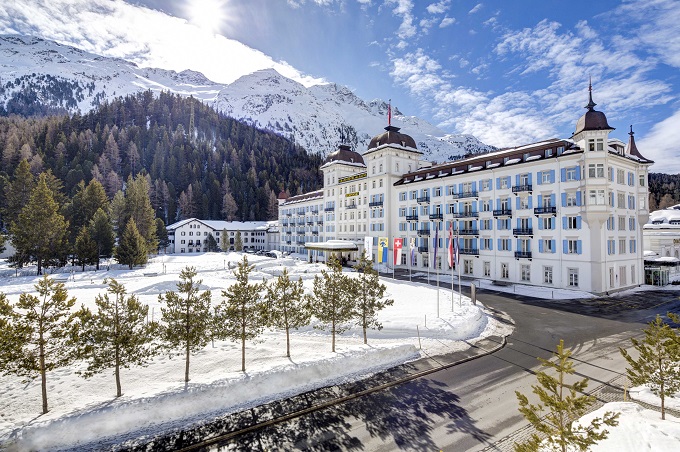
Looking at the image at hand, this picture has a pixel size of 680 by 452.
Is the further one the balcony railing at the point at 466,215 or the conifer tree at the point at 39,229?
the conifer tree at the point at 39,229

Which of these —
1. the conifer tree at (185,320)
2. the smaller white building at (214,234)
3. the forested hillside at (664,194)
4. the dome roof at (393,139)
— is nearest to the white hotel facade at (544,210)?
the dome roof at (393,139)

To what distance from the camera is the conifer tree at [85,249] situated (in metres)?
55.5

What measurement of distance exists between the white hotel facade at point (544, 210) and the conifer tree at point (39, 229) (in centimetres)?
5977

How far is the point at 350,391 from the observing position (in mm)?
15703

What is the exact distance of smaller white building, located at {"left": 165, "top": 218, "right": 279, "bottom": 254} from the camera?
331 ft

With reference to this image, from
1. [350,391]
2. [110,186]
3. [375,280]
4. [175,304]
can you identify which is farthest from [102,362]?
[110,186]

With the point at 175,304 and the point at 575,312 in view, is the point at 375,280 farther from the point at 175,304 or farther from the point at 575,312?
the point at 575,312

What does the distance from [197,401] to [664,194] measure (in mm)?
184597

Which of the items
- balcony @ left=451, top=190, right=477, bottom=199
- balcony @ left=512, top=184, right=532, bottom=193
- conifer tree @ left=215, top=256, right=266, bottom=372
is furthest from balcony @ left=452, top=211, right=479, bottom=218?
conifer tree @ left=215, top=256, right=266, bottom=372

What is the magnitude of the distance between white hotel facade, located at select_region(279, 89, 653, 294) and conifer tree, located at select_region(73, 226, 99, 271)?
182ft

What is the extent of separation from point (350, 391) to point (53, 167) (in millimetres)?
138058

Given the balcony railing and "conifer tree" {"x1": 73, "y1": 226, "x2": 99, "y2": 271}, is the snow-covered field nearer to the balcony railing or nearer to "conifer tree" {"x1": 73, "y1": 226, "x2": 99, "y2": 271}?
the balcony railing

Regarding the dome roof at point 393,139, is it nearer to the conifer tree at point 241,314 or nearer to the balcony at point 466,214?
the balcony at point 466,214

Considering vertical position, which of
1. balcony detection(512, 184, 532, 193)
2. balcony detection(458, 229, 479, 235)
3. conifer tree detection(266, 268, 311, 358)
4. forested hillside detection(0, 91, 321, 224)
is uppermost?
forested hillside detection(0, 91, 321, 224)
